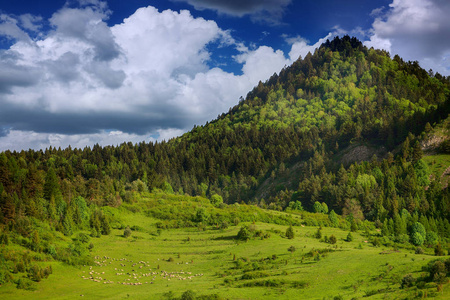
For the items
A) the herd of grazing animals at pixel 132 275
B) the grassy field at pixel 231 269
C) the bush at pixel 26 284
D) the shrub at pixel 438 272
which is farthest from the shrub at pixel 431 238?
the bush at pixel 26 284

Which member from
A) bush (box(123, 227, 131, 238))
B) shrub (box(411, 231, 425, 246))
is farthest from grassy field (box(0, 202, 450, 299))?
shrub (box(411, 231, 425, 246))

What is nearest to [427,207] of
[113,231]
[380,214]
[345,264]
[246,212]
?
[380,214]

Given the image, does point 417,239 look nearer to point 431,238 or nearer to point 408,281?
point 431,238

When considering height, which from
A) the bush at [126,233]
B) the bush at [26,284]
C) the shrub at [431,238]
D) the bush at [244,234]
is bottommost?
the shrub at [431,238]

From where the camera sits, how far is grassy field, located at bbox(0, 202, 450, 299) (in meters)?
56.8

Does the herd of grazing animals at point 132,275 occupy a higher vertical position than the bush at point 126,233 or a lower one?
lower

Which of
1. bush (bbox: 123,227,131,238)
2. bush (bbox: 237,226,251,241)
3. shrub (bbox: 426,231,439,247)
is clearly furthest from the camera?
bush (bbox: 123,227,131,238)

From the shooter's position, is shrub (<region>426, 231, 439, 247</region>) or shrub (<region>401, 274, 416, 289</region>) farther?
shrub (<region>426, 231, 439, 247</region>)

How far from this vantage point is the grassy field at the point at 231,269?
56.8 m

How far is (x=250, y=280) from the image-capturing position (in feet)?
228

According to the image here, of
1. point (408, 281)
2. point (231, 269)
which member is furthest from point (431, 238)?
point (408, 281)

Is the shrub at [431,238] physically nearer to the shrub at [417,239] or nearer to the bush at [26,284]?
the shrub at [417,239]

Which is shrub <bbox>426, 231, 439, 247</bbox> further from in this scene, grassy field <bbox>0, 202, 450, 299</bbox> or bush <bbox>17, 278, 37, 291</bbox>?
bush <bbox>17, 278, 37, 291</bbox>

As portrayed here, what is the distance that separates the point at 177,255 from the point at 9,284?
46265mm
